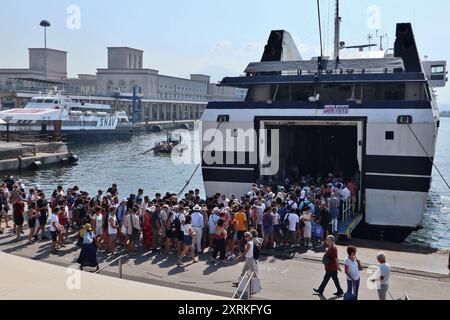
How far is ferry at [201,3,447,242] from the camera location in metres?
16.9

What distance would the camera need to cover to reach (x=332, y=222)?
15.2 meters

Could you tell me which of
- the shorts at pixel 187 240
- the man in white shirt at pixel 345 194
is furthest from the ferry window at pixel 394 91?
the shorts at pixel 187 240

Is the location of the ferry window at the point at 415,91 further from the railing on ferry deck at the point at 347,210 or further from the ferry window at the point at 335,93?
the railing on ferry deck at the point at 347,210

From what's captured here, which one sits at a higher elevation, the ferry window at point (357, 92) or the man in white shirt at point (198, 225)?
the ferry window at point (357, 92)

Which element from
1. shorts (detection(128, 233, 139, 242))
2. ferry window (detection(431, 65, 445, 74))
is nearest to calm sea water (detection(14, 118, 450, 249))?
ferry window (detection(431, 65, 445, 74))

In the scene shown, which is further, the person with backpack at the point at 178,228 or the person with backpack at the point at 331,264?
the person with backpack at the point at 178,228

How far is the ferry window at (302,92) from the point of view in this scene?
69.9 feet

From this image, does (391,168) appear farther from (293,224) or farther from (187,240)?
(187,240)

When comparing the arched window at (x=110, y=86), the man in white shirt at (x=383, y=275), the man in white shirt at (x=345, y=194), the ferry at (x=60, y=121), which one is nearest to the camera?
the man in white shirt at (x=383, y=275)

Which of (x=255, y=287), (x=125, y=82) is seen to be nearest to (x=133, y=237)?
(x=255, y=287)

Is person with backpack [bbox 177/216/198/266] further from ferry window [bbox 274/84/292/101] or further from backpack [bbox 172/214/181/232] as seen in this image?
ferry window [bbox 274/84/292/101]

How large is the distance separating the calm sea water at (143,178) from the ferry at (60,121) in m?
9.87

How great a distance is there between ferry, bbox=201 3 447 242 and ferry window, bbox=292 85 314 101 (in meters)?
0.04
